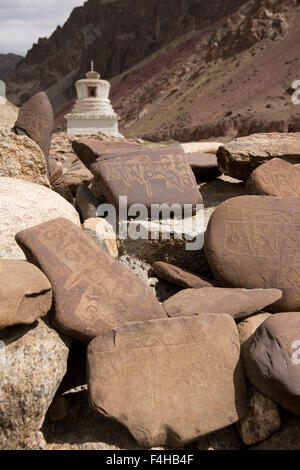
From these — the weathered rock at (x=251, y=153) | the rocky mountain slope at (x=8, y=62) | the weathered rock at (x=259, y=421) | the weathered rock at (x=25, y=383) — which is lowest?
the weathered rock at (x=259, y=421)

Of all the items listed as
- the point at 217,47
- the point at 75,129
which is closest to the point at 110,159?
the point at 75,129

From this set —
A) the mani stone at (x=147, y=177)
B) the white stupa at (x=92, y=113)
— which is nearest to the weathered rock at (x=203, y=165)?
the mani stone at (x=147, y=177)

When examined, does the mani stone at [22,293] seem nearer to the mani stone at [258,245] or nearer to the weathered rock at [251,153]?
the mani stone at [258,245]

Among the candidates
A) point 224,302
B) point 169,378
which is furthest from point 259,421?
point 224,302

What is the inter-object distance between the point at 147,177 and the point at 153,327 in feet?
5.31

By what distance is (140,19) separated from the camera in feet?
137

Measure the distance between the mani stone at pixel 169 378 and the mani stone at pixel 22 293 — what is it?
337 mm

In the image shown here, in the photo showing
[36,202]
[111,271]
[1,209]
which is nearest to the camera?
[111,271]

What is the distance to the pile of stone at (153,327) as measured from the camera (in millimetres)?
1754

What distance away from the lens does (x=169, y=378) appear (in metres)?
1.85

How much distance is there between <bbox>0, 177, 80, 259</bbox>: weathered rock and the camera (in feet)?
8.55

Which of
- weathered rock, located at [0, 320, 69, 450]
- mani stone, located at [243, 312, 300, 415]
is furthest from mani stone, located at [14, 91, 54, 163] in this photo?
mani stone, located at [243, 312, 300, 415]
